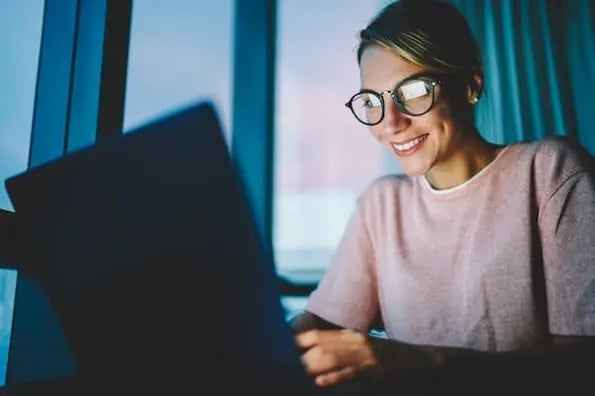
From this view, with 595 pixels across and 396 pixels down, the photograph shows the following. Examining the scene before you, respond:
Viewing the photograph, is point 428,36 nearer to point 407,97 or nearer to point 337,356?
point 407,97

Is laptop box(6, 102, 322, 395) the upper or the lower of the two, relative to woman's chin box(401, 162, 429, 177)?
lower

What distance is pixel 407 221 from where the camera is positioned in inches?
41.8

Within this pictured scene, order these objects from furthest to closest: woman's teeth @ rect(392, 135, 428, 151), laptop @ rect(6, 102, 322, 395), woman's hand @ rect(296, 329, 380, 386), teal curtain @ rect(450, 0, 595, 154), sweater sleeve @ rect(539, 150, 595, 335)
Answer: teal curtain @ rect(450, 0, 595, 154) < woman's teeth @ rect(392, 135, 428, 151) < sweater sleeve @ rect(539, 150, 595, 335) < woman's hand @ rect(296, 329, 380, 386) < laptop @ rect(6, 102, 322, 395)

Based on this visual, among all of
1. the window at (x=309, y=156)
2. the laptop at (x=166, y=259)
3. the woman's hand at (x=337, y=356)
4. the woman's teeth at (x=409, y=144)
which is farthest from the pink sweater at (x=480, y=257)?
the window at (x=309, y=156)

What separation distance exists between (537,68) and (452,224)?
52.2 inches

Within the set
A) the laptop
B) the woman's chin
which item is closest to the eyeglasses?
the woman's chin

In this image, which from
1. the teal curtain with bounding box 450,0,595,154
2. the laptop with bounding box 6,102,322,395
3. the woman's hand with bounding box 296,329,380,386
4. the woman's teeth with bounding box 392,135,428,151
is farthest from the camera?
the teal curtain with bounding box 450,0,595,154

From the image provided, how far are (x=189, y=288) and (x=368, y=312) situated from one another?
2.36 ft

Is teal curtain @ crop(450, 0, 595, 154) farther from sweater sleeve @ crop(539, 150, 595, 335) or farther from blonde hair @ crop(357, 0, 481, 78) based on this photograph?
sweater sleeve @ crop(539, 150, 595, 335)

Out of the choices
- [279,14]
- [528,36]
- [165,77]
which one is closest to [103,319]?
[165,77]

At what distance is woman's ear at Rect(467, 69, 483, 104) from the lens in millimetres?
973

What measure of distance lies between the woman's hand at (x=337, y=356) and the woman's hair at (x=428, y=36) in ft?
1.86

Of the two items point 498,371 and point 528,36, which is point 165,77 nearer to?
point 498,371

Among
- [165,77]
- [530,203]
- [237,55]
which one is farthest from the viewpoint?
[237,55]
